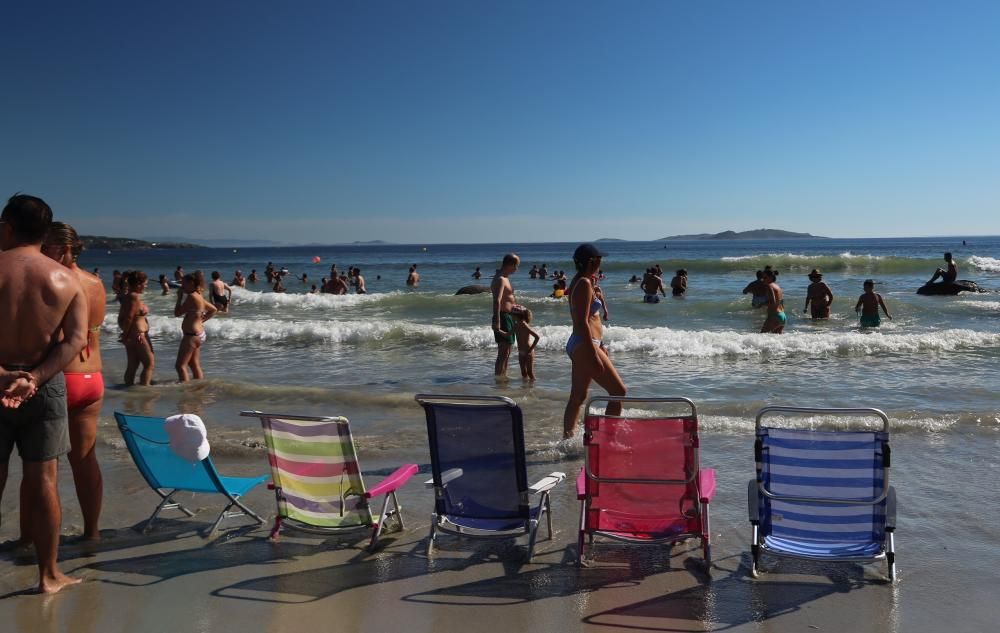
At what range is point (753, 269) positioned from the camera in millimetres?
41500

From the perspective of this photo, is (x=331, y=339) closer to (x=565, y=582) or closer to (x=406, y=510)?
(x=406, y=510)

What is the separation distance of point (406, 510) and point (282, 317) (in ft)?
56.4

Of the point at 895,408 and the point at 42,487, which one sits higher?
the point at 42,487

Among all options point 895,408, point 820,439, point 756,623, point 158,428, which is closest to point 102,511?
point 158,428

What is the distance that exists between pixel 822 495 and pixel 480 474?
68.0 inches

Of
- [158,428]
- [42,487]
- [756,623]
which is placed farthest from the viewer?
[158,428]

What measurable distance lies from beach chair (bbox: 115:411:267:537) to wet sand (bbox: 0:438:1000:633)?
20cm

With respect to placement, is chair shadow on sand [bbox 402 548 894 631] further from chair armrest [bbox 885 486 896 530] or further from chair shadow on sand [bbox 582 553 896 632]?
chair armrest [bbox 885 486 896 530]

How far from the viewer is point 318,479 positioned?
13.9ft

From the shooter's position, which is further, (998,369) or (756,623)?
(998,369)

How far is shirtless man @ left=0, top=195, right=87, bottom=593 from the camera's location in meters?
3.32

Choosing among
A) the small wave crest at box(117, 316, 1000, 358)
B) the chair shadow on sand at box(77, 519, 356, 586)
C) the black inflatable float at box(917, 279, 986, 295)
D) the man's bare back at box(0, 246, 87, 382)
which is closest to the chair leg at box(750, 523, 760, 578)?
the chair shadow on sand at box(77, 519, 356, 586)

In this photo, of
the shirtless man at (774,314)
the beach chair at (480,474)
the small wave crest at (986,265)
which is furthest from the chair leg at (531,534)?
the small wave crest at (986,265)

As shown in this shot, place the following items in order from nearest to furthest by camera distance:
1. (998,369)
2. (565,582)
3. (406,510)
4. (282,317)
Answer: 1. (565,582)
2. (406,510)
3. (998,369)
4. (282,317)
